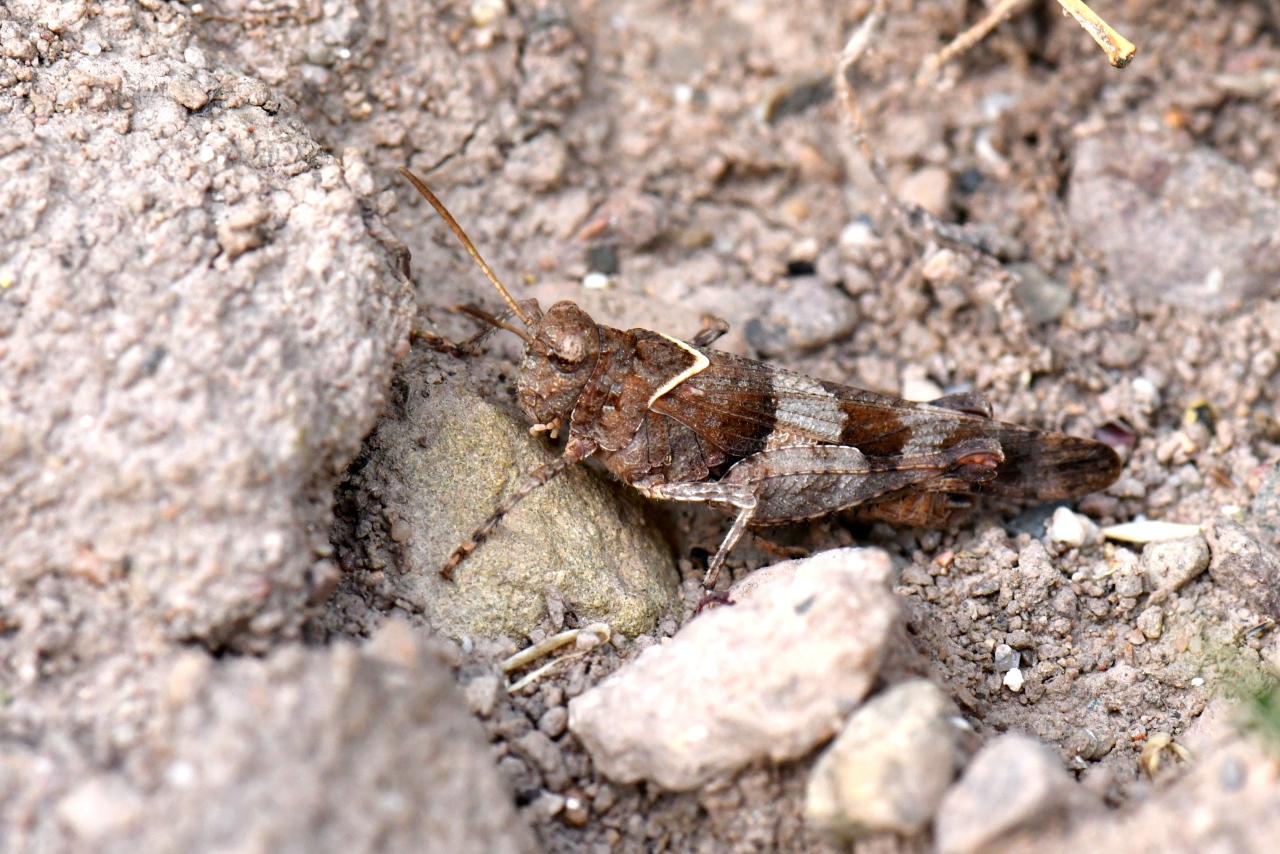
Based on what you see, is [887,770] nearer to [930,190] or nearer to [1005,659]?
[1005,659]

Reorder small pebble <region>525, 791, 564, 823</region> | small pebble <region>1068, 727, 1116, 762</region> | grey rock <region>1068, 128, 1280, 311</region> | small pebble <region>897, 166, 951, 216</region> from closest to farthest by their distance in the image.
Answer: small pebble <region>525, 791, 564, 823</region> < small pebble <region>1068, 727, 1116, 762</region> < grey rock <region>1068, 128, 1280, 311</region> < small pebble <region>897, 166, 951, 216</region>

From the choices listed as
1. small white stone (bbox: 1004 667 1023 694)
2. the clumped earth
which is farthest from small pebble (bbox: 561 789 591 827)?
small white stone (bbox: 1004 667 1023 694)

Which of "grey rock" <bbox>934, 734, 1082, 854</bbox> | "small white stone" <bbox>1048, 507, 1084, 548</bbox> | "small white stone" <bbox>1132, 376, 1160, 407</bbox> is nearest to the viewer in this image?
"grey rock" <bbox>934, 734, 1082, 854</bbox>

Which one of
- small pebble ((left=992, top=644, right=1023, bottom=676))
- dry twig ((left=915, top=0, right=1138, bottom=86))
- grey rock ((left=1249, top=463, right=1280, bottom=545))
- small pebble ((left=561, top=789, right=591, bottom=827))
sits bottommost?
grey rock ((left=1249, top=463, right=1280, bottom=545))

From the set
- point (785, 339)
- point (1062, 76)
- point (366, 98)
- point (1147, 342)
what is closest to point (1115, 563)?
point (1147, 342)

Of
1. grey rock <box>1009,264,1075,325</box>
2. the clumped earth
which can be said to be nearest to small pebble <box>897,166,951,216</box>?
the clumped earth

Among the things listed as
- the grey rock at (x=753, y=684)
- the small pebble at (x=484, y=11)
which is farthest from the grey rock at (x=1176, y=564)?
the small pebble at (x=484, y=11)

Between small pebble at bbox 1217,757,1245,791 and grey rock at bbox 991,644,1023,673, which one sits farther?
grey rock at bbox 991,644,1023,673

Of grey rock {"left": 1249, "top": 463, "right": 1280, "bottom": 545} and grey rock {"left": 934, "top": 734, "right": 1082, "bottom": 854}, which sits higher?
grey rock {"left": 934, "top": 734, "right": 1082, "bottom": 854}

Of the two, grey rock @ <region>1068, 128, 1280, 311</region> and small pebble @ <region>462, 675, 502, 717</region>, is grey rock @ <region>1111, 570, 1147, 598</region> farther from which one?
small pebble @ <region>462, 675, 502, 717</region>
